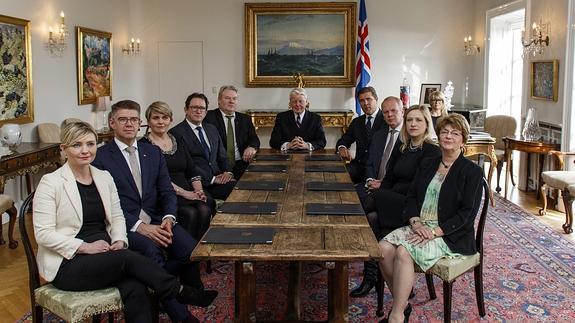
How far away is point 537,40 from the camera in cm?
701

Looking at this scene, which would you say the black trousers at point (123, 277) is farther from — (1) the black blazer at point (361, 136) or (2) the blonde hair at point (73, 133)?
(1) the black blazer at point (361, 136)

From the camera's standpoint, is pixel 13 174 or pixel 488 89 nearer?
pixel 13 174

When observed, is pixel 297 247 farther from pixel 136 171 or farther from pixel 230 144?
pixel 230 144

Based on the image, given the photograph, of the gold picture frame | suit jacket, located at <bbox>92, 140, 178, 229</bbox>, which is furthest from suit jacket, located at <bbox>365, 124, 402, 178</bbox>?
the gold picture frame

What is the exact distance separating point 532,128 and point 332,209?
14.4 ft

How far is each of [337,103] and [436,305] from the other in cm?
674

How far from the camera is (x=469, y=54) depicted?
32.4 feet

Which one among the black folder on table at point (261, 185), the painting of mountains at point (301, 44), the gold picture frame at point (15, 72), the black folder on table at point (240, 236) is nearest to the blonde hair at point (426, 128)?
the black folder on table at point (261, 185)

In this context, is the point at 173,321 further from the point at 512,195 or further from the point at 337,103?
the point at 337,103

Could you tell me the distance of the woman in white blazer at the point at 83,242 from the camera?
8.84ft

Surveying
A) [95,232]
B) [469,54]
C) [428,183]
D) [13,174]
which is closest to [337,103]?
[469,54]

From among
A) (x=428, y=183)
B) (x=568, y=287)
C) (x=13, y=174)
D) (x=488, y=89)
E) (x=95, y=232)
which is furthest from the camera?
(x=488, y=89)

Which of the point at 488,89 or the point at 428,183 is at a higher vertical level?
the point at 488,89

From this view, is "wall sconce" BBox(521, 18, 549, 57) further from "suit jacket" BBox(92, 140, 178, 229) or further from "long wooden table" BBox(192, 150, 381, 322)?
"suit jacket" BBox(92, 140, 178, 229)
